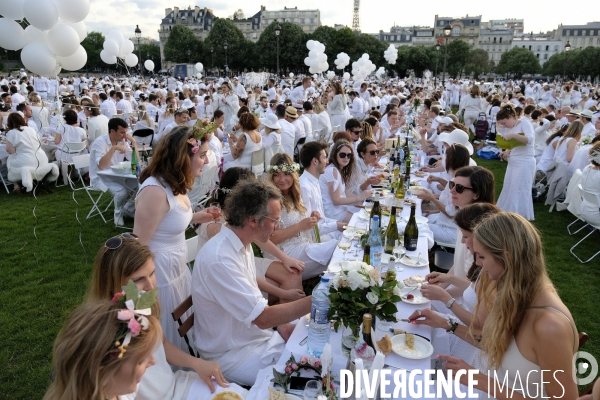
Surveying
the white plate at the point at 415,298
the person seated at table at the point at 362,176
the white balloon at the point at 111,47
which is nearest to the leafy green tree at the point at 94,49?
the white balloon at the point at 111,47

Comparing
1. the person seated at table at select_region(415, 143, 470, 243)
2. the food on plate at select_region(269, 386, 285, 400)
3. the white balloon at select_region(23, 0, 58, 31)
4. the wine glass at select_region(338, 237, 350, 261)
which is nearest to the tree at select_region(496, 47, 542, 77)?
the person seated at table at select_region(415, 143, 470, 243)

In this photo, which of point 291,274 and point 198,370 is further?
point 291,274

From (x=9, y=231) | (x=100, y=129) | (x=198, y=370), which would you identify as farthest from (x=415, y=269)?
(x=100, y=129)

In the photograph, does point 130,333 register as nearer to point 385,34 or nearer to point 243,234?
point 243,234

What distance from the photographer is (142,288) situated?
2.22 m

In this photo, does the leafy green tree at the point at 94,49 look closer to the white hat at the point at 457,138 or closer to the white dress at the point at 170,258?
the white hat at the point at 457,138

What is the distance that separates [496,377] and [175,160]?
239 cm

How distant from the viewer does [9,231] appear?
6.38m

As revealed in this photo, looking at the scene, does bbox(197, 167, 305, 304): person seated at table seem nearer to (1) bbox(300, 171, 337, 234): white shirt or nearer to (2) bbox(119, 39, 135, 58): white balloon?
(1) bbox(300, 171, 337, 234): white shirt

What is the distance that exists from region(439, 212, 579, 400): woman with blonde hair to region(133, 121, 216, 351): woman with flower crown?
77.7 inches

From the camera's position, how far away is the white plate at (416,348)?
2176 mm

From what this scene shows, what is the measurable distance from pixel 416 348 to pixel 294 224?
6.33 feet

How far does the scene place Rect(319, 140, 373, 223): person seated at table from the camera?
17.2 ft

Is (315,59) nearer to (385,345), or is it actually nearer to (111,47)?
(111,47)
